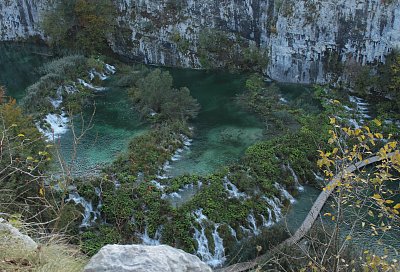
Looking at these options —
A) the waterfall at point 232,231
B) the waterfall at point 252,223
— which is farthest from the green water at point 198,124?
the waterfall at point 232,231

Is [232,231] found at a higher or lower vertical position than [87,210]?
lower

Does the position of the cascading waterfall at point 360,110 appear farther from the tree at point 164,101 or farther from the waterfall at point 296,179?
the tree at point 164,101

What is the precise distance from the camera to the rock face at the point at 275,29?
1178 inches

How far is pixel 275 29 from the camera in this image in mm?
32906

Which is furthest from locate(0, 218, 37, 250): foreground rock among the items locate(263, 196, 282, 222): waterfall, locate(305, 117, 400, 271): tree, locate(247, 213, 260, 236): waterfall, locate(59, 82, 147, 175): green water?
locate(263, 196, 282, 222): waterfall

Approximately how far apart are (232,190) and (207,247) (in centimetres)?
347

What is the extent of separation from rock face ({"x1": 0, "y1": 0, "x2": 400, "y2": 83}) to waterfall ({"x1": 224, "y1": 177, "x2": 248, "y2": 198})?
1555 cm

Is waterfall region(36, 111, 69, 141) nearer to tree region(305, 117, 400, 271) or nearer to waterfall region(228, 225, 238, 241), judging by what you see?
waterfall region(228, 225, 238, 241)

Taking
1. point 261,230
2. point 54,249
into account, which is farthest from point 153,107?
point 54,249

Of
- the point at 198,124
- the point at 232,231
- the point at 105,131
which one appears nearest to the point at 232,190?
the point at 232,231

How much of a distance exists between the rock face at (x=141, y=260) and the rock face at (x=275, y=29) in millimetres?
28286

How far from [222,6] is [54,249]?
3263 centimetres

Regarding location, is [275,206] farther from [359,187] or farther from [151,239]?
[359,187]

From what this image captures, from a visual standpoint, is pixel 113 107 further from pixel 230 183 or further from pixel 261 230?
pixel 261 230
